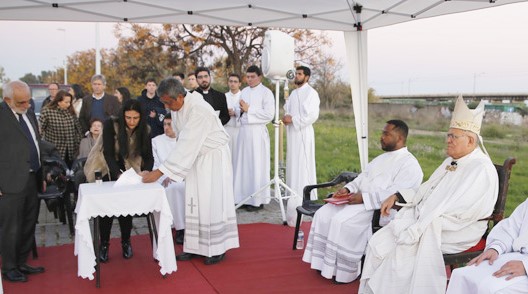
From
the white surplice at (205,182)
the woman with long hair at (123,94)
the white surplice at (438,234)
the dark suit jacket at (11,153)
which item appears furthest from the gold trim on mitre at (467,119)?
the woman with long hair at (123,94)

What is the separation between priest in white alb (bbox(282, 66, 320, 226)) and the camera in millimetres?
6684

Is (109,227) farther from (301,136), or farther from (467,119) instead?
(467,119)

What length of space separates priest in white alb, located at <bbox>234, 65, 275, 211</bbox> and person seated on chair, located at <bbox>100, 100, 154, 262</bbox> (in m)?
2.40

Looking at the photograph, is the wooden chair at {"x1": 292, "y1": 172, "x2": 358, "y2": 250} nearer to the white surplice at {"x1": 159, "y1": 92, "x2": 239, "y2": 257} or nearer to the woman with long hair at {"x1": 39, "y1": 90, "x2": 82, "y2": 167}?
the white surplice at {"x1": 159, "y1": 92, "x2": 239, "y2": 257}

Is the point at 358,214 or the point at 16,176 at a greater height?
the point at 16,176

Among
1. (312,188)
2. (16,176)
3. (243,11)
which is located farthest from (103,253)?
(243,11)

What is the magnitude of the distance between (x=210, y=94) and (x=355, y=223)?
3.25 m

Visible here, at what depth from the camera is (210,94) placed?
22.4ft

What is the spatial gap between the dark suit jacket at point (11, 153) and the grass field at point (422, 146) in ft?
19.9

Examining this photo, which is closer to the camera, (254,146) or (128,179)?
(128,179)

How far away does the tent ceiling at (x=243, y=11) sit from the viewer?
234 inches

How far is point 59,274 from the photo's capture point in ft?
15.0

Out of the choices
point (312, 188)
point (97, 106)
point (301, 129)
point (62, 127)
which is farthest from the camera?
point (97, 106)

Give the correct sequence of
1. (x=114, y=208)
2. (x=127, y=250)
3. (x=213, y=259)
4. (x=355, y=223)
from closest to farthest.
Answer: (x=114, y=208)
(x=355, y=223)
(x=213, y=259)
(x=127, y=250)
